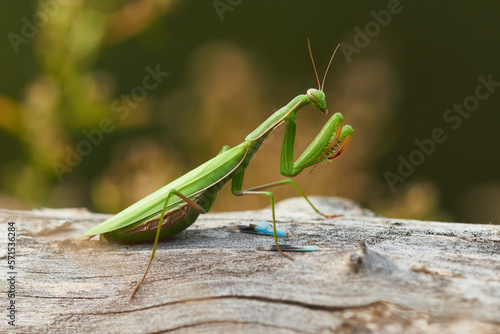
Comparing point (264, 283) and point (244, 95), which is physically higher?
point (244, 95)

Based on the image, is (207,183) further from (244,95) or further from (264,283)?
(244,95)

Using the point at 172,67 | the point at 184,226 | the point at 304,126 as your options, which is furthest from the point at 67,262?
the point at 172,67

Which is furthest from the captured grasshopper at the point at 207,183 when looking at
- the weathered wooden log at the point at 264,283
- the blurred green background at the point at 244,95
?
the blurred green background at the point at 244,95

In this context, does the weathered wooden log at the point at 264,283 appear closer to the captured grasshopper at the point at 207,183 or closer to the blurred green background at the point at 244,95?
the captured grasshopper at the point at 207,183

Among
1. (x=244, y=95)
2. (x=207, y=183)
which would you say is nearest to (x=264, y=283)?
(x=207, y=183)

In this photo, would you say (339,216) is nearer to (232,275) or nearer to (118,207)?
(232,275)

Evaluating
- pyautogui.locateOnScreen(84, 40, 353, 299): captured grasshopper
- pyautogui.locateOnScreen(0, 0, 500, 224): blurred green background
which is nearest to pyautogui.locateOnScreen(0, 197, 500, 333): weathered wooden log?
pyautogui.locateOnScreen(84, 40, 353, 299): captured grasshopper
